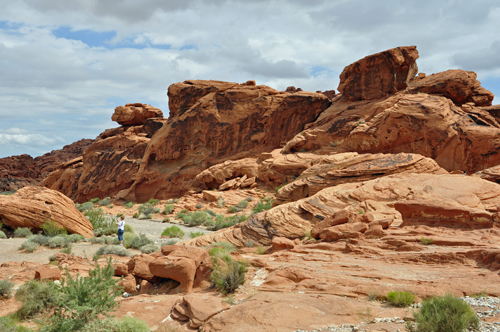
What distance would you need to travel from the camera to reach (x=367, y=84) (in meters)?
28.6

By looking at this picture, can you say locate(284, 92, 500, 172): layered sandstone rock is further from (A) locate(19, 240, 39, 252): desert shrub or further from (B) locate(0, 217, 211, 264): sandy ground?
(A) locate(19, 240, 39, 252): desert shrub

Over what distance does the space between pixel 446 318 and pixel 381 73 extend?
2657 cm

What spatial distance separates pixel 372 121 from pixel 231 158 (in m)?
14.2

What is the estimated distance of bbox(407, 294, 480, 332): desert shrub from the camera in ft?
14.2

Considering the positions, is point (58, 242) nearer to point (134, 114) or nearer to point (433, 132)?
point (433, 132)

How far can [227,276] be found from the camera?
23.6ft

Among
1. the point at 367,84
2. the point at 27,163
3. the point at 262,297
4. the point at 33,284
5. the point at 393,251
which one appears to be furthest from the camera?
the point at 27,163

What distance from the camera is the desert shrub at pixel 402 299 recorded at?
5.49 m

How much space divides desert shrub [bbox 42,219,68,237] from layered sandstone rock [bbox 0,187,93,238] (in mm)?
199

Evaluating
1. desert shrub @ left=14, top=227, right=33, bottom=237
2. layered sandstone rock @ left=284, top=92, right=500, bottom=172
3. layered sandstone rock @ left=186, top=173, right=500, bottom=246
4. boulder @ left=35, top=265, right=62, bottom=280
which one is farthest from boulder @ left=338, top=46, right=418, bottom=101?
boulder @ left=35, top=265, right=62, bottom=280

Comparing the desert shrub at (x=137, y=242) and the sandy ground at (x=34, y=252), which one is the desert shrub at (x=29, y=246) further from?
the desert shrub at (x=137, y=242)

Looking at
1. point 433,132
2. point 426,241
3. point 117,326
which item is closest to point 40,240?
point 117,326

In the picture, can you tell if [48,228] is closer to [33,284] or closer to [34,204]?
[34,204]

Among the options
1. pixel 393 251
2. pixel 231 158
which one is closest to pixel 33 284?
pixel 393 251
